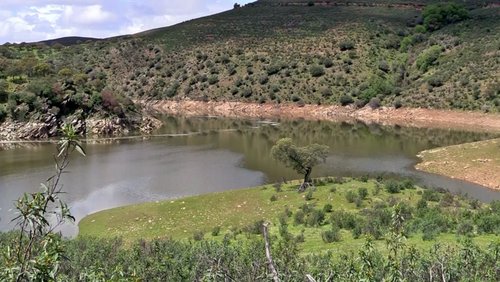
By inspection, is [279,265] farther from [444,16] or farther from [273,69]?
[444,16]

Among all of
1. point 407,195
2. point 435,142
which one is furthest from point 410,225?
point 435,142

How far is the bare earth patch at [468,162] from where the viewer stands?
4271 centimetres

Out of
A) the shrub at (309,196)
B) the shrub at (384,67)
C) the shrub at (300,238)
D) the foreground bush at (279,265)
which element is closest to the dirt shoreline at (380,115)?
the shrub at (384,67)

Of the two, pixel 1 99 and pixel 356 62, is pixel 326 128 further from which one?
pixel 1 99

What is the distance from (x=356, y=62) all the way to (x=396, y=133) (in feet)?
135

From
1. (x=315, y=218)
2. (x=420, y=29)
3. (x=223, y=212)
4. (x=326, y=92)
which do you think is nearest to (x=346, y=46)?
(x=326, y=92)

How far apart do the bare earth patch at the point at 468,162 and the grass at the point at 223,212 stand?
10.1 meters

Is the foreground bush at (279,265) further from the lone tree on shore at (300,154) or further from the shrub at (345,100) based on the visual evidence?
the shrub at (345,100)

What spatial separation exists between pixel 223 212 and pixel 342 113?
6590cm

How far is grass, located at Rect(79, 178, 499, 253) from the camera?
2923 cm

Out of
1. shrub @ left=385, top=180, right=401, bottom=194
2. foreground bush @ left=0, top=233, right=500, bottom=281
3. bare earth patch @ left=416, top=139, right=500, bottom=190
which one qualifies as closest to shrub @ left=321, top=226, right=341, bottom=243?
foreground bush @ left=0, top=233, right=500, bottom=281

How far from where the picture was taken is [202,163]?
50969 millimetres

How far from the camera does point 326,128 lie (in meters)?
78.7

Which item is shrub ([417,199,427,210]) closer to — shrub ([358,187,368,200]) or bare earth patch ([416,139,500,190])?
shrub ([358,187,368,200])
